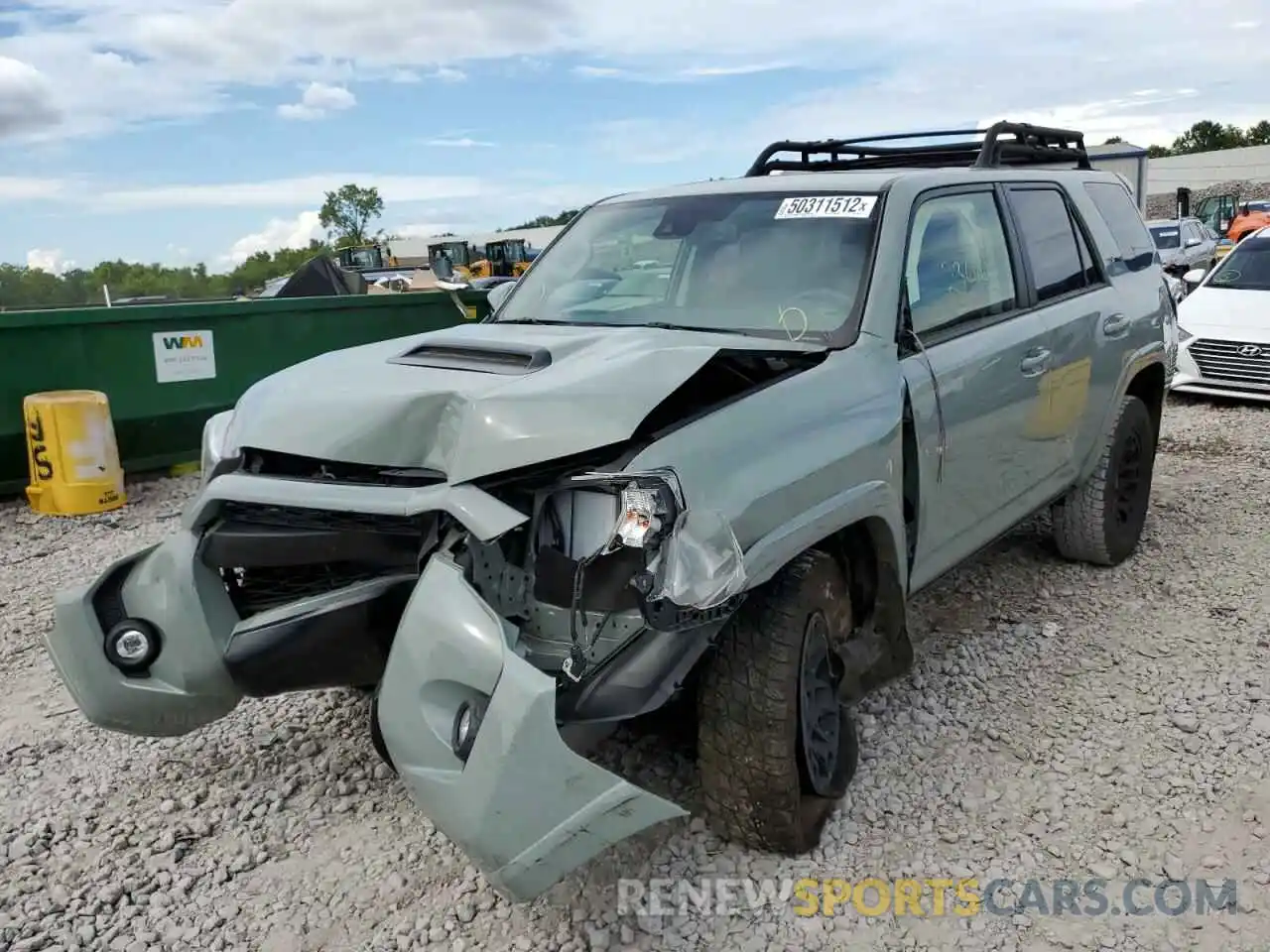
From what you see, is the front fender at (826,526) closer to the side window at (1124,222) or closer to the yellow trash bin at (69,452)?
the side window at (1124,222)

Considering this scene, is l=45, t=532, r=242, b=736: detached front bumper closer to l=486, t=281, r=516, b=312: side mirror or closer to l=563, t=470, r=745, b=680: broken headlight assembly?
l=563, t=470, r=745, b=680: broken headlight assembly

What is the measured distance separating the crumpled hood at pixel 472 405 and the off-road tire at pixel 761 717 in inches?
24.4

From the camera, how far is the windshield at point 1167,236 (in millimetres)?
21406

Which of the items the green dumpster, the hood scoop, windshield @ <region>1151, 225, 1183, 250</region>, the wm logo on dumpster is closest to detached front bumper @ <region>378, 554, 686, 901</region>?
the hood scoop

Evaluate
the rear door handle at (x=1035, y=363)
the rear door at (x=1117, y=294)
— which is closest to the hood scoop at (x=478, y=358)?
the rear door handle at (x=1035, y=363)

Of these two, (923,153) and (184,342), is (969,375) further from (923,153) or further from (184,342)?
(184,342)

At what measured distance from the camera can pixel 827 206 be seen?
12.1 ft

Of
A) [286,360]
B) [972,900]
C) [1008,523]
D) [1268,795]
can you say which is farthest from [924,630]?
[286,360]

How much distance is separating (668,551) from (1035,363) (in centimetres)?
233

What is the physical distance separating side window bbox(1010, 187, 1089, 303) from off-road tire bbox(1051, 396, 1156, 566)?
0.79 metres

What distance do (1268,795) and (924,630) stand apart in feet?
4.88

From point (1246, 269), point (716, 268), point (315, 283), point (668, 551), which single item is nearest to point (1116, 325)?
point (716, 268)

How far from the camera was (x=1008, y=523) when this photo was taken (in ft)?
13.7

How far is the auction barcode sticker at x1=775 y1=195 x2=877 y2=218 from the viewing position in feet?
11.9
